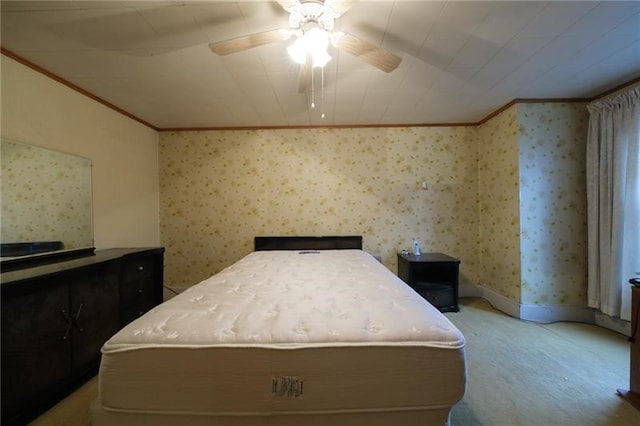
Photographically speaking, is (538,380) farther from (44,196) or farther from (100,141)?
(100,141)

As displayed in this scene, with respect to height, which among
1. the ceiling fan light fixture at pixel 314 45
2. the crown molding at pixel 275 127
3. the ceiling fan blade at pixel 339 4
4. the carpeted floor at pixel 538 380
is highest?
the crown molding at pixel 275 127

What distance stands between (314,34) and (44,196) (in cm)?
245

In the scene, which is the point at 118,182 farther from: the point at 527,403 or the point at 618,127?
the point at 618,127

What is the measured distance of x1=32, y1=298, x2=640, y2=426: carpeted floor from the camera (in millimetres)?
1496

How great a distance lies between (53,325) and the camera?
1.62m

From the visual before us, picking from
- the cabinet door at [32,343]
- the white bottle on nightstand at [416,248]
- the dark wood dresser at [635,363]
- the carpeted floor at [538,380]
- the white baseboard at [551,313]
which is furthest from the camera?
the white bottle on nightstand at [416,248]

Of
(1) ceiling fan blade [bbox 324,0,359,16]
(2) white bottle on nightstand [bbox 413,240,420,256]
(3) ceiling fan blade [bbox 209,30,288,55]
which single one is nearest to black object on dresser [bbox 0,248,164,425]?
(3) ceiling fan blade [bbox 209,30,288,55]

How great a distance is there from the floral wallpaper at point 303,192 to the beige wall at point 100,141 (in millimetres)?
311

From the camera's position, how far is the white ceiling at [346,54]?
1572mm

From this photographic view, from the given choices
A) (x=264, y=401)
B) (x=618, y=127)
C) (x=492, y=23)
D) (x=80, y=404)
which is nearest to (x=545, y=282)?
(x=618, y=127)

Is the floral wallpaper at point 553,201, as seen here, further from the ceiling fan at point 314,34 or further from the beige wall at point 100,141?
the beige wall at point 100,141

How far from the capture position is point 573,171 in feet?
9.32

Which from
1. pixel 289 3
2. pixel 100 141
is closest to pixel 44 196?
pixel 100 141

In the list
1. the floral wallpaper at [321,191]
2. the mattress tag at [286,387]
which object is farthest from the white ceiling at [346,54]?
the mattress tag at [286,387]
